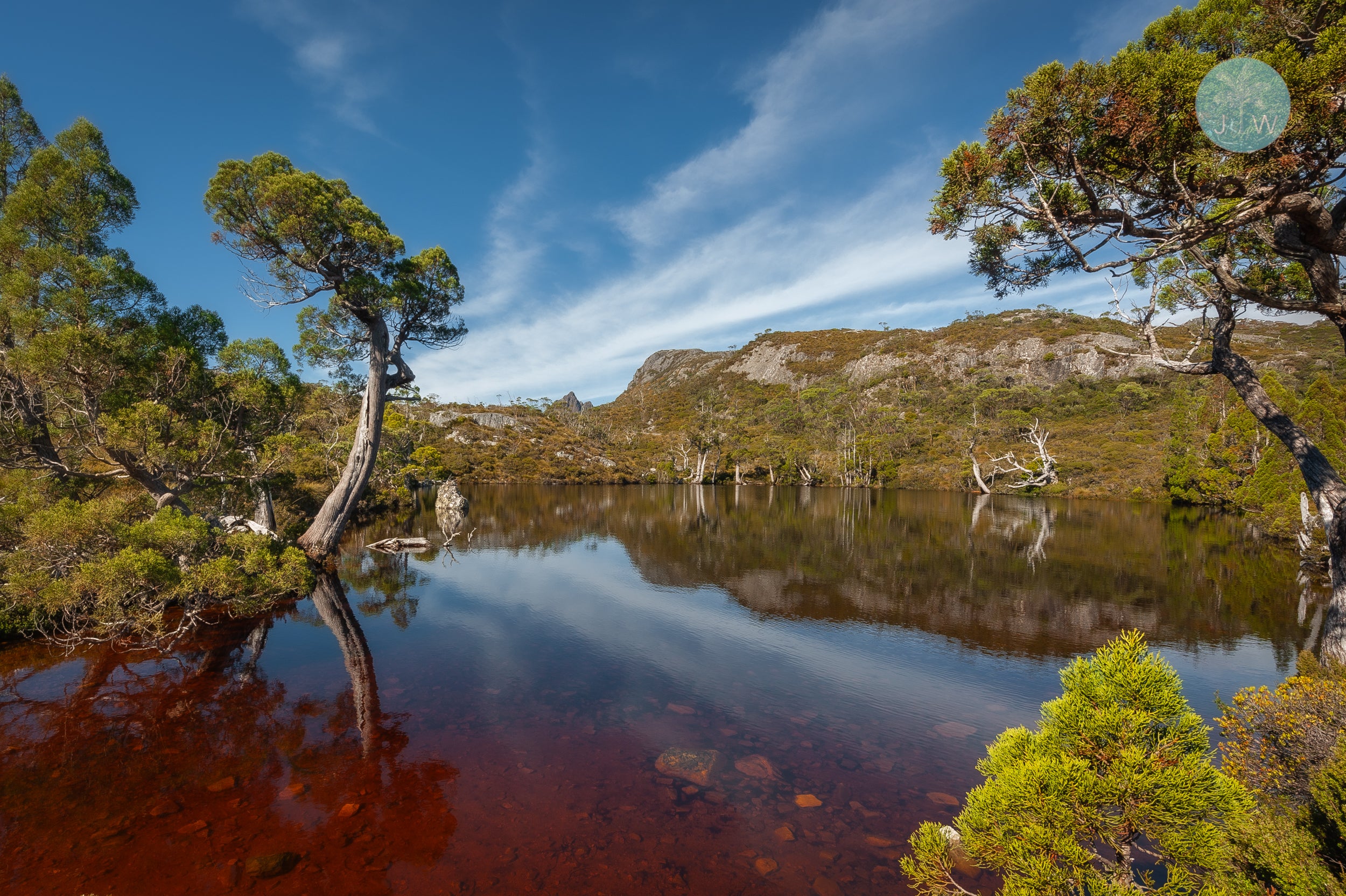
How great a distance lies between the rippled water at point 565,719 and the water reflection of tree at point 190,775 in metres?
0.03

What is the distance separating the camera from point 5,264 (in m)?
9.88

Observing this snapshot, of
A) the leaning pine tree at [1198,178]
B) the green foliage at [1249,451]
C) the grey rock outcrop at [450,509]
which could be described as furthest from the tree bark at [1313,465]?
the grey rock outcrop at [450,509]

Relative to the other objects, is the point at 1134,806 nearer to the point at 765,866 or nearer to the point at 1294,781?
the point at 1294,781

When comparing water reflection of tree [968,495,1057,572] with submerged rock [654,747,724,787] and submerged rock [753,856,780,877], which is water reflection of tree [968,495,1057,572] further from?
submerged rock [753,856,780,877]

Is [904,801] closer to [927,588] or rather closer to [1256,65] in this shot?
[1256,65]

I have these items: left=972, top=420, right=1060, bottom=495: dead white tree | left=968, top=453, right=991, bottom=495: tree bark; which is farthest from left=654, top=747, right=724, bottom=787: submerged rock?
left=968, top=453, right=991, bottom=495: tree bark

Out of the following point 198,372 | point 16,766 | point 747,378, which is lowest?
point 16,766

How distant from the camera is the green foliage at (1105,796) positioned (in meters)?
3.00

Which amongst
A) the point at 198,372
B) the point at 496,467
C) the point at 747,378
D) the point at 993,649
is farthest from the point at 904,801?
the point at 747,378

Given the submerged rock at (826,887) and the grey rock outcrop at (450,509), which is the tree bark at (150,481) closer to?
the submerged rock at (826,887)

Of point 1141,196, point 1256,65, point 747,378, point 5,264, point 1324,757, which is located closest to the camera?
point 1324,757

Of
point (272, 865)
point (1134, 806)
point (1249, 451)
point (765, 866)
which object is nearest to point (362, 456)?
point (272, 865)

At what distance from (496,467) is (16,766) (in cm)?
7289

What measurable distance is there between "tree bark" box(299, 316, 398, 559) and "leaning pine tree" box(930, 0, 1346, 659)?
1805 cm
